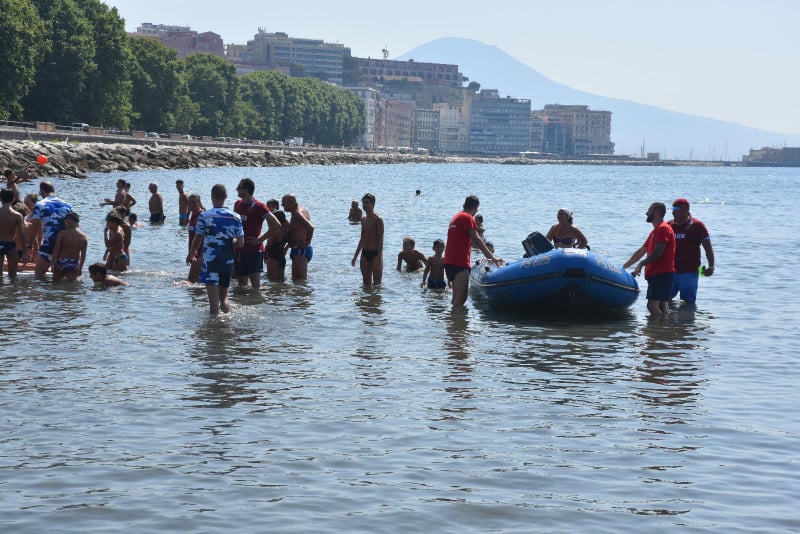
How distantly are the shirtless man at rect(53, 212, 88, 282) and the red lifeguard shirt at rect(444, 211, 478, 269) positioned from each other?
18.9ft

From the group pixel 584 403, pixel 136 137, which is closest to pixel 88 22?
pixel 136 137

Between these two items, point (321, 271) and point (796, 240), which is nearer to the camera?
point (321, 271)

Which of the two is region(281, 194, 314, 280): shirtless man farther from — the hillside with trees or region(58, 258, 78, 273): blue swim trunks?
the hillside with trees

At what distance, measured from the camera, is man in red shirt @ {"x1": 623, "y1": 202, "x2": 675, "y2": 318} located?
544 inches

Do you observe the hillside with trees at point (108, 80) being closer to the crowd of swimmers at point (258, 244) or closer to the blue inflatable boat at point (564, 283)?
the crowd of swimmers at point (258, 244)

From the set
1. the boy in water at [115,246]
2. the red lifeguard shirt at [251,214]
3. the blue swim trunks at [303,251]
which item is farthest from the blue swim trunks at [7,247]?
the blue swim trunks at [303,251]

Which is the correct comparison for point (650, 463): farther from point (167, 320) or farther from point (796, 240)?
point (796, 240)

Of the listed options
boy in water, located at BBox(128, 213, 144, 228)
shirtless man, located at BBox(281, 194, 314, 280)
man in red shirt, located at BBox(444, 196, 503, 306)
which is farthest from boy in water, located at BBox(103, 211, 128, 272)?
man in red shirt, located at BBox(444, 196, 503, 306)

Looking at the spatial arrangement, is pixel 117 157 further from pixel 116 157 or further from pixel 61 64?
pixel 61 64

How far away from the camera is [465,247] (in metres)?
14.5

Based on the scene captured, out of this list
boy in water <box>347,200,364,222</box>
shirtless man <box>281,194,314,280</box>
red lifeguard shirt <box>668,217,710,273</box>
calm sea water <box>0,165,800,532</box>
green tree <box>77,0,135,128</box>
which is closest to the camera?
calm sea water <box>0,165,800,532</box>

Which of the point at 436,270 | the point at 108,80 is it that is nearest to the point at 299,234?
the point at 436,270

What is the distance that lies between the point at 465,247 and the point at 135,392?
19.3 ft

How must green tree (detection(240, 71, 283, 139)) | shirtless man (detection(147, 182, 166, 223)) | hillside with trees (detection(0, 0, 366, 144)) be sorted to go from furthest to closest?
green tree (detection(240, 71, 283, 139)), hillside with trees (detection(0, 0, 366, 144)), shirtless man (detection(147, 182, 166, 223))
